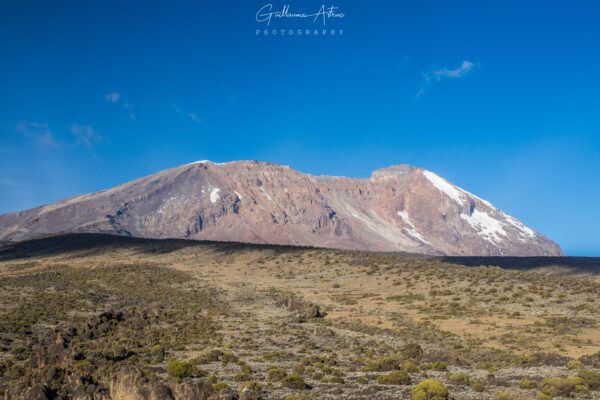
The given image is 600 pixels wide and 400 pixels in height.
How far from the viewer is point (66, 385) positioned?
13523 mm

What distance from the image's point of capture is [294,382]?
618 inches

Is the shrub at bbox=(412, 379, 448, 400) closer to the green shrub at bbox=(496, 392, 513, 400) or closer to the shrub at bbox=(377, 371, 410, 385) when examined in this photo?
the green shrub at bbox=(496, 392, 513, 400)

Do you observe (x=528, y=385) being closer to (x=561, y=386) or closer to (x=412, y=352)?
(x=561, y=386)

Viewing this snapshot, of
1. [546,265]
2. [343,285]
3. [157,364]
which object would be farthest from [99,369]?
[546,265]

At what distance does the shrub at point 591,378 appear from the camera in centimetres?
1468

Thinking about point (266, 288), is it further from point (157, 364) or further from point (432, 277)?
point (157, 364)

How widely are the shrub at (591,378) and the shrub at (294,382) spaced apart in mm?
10275

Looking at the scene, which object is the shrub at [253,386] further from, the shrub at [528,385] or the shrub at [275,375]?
the shrub at [528,385]

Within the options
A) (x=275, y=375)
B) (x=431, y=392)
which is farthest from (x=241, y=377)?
(x=431, y=392)

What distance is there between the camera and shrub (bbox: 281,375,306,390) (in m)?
15.5

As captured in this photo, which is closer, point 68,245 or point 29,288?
point 29,288

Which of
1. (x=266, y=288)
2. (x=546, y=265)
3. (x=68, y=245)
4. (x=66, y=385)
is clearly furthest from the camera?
(x=68, y=245)

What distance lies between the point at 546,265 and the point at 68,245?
97.2 metres

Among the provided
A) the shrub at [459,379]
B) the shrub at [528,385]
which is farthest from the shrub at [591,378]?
the shrub at [459,379]
